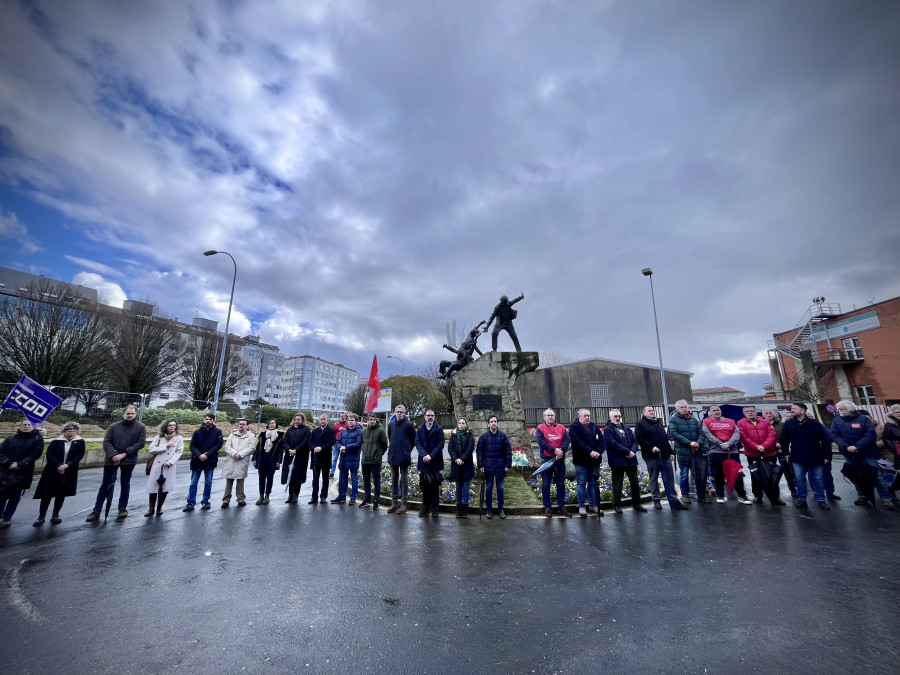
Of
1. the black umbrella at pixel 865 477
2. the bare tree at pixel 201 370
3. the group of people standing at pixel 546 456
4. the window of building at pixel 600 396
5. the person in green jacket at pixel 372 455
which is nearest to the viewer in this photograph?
the group of people standing at pixel 546 456

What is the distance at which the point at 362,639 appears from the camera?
9.85ft

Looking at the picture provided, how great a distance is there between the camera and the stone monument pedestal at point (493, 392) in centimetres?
1082

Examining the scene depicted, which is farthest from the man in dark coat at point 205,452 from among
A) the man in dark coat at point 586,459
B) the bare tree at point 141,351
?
the bare tree at point 141,351

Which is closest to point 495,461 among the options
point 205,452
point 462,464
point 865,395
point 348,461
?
point 462,464

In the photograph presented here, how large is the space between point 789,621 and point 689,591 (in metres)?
0.77

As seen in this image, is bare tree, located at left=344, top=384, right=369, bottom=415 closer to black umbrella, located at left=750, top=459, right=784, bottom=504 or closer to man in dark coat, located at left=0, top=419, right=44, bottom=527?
man in dark coat, located at left=0, top=419, right=44, bottom=527

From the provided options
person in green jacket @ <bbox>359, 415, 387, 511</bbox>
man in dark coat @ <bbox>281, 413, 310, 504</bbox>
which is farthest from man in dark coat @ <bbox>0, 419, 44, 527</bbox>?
person in green jacket @ <bbox>359, 415, 387, 511</bbox>

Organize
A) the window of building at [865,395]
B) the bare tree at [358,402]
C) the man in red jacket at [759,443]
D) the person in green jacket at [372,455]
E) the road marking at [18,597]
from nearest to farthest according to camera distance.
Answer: the road marking at [18,597], the man in red jacket at [759,443], the person in green jacket at [372,455], the window of building at [865,395], the bare tree at [358,402]

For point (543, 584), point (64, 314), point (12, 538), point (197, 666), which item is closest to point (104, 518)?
point (12, 538)

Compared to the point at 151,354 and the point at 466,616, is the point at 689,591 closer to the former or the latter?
the point at 466,616

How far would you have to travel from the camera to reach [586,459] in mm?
7070

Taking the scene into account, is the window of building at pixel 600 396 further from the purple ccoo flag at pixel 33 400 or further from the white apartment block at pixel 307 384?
the white apartment block at pixel 307 384

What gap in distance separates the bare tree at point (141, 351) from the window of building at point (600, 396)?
3477 cm

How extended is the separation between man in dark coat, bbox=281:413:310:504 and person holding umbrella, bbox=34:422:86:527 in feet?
10.8
